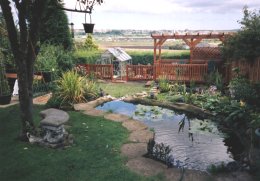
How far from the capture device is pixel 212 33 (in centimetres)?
1309

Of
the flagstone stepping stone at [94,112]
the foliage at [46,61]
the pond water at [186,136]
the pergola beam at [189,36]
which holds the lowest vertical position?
the pond water at [186,136]

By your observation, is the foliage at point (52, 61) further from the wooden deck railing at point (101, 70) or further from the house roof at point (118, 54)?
the house roof at point (118, 54)

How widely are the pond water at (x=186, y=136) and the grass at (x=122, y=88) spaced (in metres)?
1.73

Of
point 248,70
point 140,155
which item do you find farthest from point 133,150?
point 248,70

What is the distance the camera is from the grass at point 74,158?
4.06m

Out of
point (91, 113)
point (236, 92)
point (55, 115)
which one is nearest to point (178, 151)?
point (55, 115)

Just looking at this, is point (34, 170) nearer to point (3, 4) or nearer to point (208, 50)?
point (3, 4)

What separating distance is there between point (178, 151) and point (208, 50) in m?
11.1

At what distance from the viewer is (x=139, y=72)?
44.3 ft

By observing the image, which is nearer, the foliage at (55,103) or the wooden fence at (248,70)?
the foliage at (55,103)

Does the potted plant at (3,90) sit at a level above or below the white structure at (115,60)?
below

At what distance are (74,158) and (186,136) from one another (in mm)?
2691

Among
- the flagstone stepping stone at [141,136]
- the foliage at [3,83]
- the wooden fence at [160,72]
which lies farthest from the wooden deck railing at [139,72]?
the flagstone stepping stone at [141,136]

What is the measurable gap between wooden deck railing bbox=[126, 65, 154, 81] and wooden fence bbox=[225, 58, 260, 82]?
348 cm
